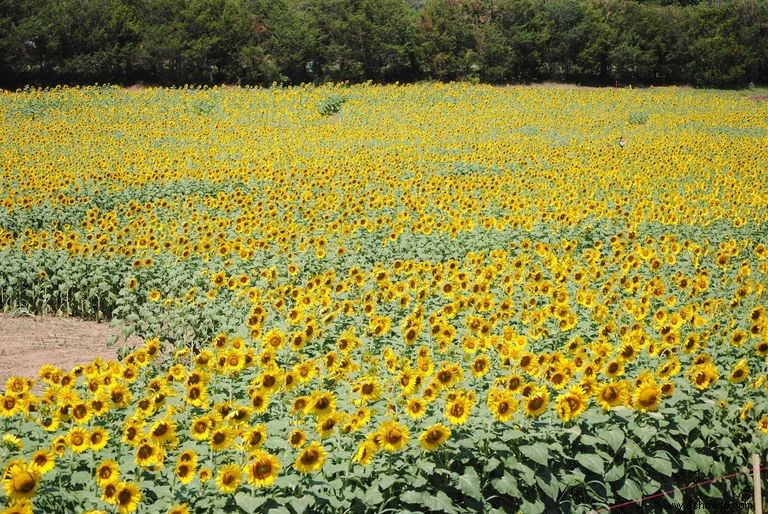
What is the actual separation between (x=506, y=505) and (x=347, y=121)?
22345 mm

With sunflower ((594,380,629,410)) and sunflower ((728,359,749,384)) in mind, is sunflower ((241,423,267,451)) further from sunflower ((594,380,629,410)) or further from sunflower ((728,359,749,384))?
sunflower ((728,359,749,384))

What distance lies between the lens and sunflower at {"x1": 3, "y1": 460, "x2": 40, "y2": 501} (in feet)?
8.92

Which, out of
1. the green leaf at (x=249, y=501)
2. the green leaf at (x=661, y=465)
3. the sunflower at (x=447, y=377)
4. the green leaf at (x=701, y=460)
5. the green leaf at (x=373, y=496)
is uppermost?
the sunflower at (x=447, y=377)

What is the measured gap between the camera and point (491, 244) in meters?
8.80

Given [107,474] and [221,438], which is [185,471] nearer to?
[221,438]

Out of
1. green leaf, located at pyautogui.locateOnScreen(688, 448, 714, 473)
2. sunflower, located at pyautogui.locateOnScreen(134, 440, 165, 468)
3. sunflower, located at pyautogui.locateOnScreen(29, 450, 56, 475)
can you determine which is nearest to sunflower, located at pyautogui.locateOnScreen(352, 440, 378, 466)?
sunflower, located at pyautogui.locateOnScreen(134, 440, 165, 468)

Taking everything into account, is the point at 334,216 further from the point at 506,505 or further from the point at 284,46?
the point at 284,46


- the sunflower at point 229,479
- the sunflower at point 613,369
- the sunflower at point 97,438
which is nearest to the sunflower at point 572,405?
the sunflower at point 613,369

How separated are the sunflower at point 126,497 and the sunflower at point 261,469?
1.62 feet

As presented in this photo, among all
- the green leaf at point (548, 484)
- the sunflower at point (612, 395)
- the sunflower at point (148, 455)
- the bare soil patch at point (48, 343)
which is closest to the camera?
the sunflower at point (148, 455)

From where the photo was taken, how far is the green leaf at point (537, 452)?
3.54m

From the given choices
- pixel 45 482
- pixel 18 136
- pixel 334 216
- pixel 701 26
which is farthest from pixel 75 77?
pixel 701 26

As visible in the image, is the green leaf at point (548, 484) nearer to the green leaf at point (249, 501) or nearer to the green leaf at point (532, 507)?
the green leaf at point (532, 507)

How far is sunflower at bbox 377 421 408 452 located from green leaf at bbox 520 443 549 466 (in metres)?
0.73
